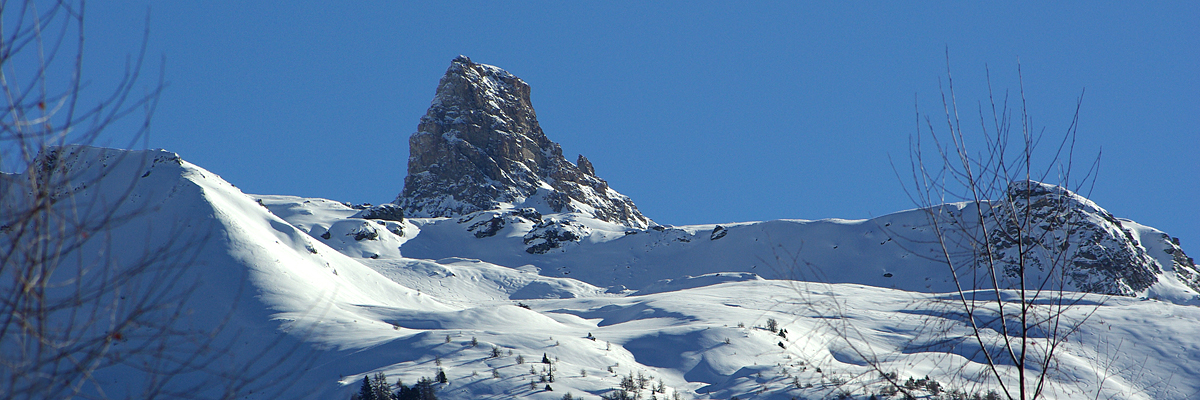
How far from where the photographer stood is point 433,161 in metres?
102

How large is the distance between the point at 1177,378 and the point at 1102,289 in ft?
80.6

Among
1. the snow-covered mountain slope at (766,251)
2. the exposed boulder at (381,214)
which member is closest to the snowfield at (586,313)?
the snow-covered mountain slope at (766,251)

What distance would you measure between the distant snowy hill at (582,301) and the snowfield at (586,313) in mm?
130

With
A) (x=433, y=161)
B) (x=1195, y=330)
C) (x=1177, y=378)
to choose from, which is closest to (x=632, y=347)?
(x=1177, y=378)

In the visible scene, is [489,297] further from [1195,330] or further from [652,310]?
[1195,330]

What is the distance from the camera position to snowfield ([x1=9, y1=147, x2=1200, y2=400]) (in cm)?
1495

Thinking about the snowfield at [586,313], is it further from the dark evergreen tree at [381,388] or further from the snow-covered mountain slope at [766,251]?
the dark evergreen tree at [381,388]

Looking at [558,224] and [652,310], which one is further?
[558,224]

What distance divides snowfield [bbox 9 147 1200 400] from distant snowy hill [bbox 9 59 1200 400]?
130 millimetres

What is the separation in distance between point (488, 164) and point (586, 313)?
223ft

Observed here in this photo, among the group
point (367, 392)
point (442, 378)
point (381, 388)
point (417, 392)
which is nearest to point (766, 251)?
point (442, 378)

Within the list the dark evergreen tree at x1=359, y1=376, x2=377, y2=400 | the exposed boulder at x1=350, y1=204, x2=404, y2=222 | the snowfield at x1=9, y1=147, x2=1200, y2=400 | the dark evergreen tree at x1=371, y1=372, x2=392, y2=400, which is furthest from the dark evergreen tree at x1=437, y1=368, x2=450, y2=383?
the exposed boulder at x1=350, y1=204, x2=404, y2=222

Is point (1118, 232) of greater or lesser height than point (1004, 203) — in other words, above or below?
above

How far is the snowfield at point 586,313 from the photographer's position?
15.0 meters
